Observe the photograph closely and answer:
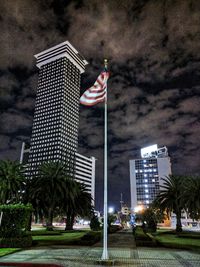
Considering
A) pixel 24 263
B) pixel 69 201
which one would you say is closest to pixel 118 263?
pixel 24 263

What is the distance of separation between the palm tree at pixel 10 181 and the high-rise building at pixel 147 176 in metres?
135

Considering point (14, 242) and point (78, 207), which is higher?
point (78, 207)

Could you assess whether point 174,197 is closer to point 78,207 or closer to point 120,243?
point 78,207

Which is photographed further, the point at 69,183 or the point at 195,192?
the point at 69,183

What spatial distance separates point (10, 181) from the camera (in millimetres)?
45844

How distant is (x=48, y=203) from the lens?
46.3 meters

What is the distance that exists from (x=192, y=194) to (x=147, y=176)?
13615 cm

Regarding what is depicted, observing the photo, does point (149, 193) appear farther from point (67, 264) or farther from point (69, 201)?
point (67, 264)

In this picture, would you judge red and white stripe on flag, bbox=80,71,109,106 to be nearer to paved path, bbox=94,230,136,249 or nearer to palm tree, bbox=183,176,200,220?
paved path, bbox=94,230,136,249

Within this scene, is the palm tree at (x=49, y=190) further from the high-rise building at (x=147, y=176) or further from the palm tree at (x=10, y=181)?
the high-rise building at (x=147, y=176)

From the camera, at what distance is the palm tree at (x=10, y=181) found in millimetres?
45156

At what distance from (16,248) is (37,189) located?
2470 centimetres

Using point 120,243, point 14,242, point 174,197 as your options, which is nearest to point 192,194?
point 174,197

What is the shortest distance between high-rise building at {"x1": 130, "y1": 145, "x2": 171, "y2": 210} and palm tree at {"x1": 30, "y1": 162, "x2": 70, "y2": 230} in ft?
438
